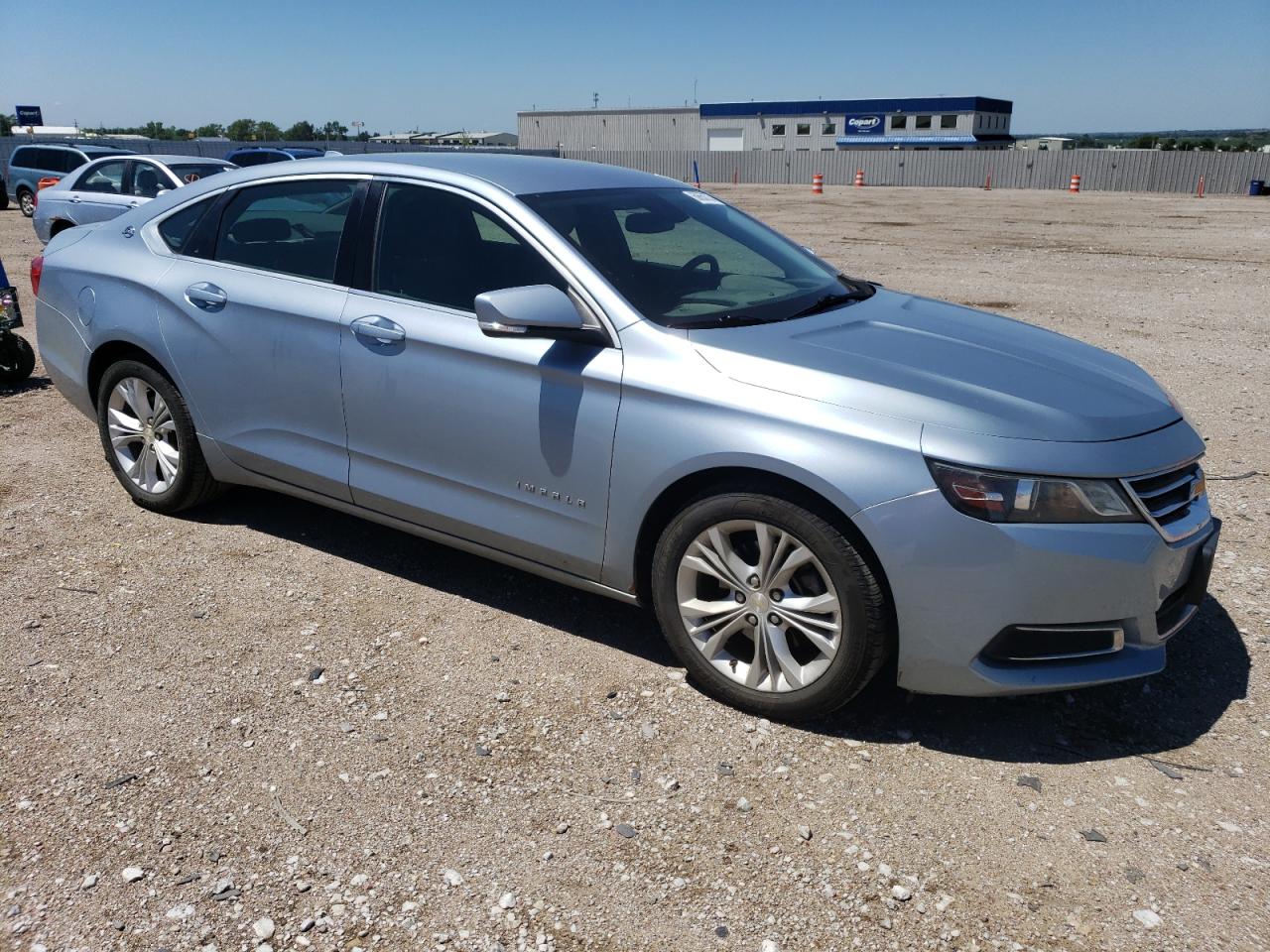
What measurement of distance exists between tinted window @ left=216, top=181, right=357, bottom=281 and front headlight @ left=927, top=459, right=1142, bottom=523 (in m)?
2.64

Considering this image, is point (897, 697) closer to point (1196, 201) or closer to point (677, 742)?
point (677, 742)

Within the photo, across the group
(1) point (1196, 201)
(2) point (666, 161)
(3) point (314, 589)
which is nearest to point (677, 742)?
(3) point (314, 589)

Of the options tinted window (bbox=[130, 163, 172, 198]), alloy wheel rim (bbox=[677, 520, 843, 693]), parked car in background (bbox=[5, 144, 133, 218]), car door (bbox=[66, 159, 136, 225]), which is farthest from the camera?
parked car in background (bbox=[5, 144, 133, 218])

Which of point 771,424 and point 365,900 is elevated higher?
point 771,424

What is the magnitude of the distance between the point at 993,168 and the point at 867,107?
134 ft

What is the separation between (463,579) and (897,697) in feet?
6.43

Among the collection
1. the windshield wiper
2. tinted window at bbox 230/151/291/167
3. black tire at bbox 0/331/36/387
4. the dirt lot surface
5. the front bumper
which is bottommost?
the dirt lot surface

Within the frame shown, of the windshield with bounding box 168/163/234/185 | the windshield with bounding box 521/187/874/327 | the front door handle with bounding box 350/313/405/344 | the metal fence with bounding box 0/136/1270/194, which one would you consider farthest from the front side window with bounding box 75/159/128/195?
the metal fence with bounding box 0/136/1270/194

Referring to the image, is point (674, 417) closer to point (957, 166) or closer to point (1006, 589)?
point (1006, 589)

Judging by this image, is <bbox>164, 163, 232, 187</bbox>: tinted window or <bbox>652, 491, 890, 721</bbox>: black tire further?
<bbox>164, 163, 232, 187</bbox>: tinted window

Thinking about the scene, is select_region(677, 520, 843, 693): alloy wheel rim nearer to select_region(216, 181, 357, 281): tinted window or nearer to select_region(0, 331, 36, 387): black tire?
select_region(216, 181, 357, 281): tinted window

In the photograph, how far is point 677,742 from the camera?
3.49 m

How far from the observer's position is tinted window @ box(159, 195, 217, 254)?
4934mm

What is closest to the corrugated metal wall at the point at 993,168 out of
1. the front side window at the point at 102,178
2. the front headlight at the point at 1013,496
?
the front side window at the point at 102,178
